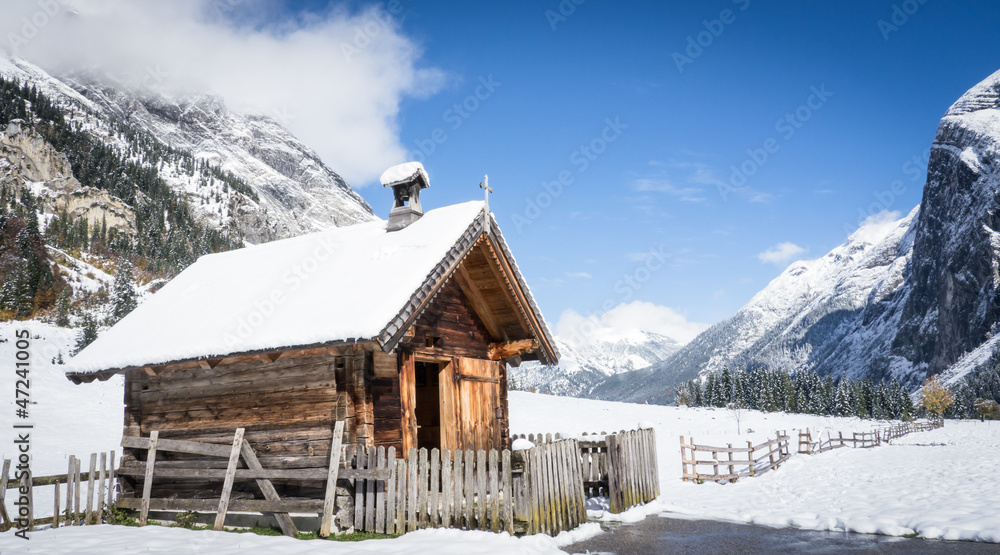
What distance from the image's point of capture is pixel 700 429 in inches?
2228

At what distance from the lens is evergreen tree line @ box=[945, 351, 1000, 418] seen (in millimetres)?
127863

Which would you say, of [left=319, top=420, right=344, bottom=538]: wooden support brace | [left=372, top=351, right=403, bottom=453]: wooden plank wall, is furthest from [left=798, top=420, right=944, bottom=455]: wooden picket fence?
[left=319, top=420, right=344, bottom=538]: wooden support brace

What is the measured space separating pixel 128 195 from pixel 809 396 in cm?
15620

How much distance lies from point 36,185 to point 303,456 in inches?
5875

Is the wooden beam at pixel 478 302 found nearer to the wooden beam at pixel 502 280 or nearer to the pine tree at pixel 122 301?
the wooden beam at pixel 502 280

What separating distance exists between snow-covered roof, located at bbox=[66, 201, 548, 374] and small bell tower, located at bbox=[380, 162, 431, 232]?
0.34 m

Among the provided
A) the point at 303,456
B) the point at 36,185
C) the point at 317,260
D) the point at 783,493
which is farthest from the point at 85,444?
the point at 36,185

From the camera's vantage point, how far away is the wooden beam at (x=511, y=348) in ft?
50.9

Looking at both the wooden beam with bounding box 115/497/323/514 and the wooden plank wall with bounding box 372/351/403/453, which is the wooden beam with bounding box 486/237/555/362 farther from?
the wooden beam with bounding box 115/497/323/514

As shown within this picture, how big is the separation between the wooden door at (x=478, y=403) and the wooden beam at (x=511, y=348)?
301 mm

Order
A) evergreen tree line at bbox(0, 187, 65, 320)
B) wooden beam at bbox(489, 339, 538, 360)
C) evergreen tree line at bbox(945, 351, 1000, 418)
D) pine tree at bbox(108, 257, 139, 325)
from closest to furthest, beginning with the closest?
wooden beam at bbox(489, 339, 538, 360)
evergreen tree line at bbox(0, 187, 65, 320)
pine tree at bbox(108, 257, 139, 325)
evergreen tree line at bbox(945, 351, 1000, 418)

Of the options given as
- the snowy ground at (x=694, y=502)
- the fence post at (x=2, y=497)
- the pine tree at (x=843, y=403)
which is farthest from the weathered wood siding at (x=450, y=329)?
the pine tree at (x=843, y=403)

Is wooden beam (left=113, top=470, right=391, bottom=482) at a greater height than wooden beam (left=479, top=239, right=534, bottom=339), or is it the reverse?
wooden beam (left=479, top=239, right=534, bottom=339)

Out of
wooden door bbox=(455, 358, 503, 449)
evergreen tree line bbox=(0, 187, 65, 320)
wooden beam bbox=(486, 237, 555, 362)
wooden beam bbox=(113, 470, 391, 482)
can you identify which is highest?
evergreen tree line bbox=(0, 187, 65, 320)
